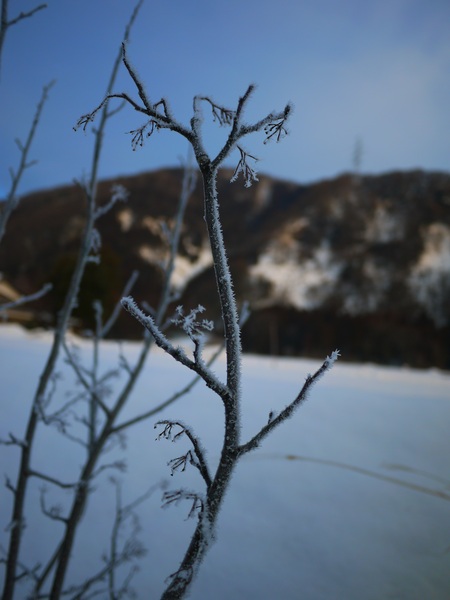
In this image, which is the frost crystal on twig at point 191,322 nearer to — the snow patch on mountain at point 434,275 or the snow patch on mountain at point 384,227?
the snow patch on mountain at point 434,275

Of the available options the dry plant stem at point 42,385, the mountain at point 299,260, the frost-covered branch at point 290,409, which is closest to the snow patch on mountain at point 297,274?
the mountain at point 299,260

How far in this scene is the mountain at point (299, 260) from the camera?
68.6 ft

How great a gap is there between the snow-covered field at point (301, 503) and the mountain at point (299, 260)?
528 inches

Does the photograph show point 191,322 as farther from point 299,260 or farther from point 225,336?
point 299,260

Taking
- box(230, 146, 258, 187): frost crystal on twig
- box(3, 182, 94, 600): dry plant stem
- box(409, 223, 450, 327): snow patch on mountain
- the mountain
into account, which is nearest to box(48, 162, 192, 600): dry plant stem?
box(3, 182, 94, 600): dry plant stem

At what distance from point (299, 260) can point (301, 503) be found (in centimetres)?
2988

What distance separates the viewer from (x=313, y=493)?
9.96 ft

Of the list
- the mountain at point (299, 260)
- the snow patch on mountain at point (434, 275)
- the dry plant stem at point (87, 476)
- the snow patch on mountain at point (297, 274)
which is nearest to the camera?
the dry plant stem at point (87, 476)

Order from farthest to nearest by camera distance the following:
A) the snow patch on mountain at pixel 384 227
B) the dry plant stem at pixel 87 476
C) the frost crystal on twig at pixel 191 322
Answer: the snow patch on mountain at pixel 384 227 < the dry plant stem at pixel 87 476 < the frost crystal on twig at pixel 191 322

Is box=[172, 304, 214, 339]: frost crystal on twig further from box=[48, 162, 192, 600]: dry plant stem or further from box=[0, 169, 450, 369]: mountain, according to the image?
A: box=[0, 169, 450, 369]: mountain

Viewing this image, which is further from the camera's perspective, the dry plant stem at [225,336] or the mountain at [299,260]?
the mountain at [299,260]

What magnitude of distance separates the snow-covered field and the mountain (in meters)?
13.4

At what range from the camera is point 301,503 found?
2.97 meters

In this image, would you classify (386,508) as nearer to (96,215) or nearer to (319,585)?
(319,585)
